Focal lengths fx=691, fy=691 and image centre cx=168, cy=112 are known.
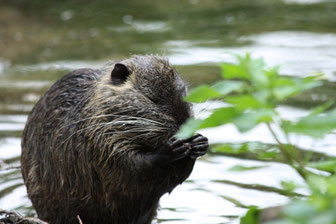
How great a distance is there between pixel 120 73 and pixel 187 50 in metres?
4.39

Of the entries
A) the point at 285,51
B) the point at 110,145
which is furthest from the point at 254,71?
the point at 285,51

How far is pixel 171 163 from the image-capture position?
3.45 m

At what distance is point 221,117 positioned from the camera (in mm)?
1782

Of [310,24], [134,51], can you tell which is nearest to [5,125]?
[134,51]

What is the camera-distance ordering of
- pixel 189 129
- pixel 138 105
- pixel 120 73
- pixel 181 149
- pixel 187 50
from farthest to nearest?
pixel 187 50
pixel 120 73
pixel 138 105
pixel 181 149
pixel 189 129

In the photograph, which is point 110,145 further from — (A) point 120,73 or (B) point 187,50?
(B) point 187,50

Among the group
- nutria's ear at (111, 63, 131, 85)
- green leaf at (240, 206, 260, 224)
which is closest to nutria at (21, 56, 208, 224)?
nutria's ear at (111, 63, 131, 85)

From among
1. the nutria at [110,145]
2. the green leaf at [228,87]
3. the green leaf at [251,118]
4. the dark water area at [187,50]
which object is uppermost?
the green leaf at [228,87]

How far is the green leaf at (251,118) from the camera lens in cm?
167

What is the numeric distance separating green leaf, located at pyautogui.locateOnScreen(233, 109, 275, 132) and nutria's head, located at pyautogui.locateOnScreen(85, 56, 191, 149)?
159 centimetres

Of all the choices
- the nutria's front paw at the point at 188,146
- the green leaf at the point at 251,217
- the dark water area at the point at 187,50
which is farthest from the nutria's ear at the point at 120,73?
the green leaf at the point at 251,217

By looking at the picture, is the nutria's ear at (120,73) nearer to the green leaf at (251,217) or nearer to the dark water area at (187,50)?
the dark water area at (187,50)

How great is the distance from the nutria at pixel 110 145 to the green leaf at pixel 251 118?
5.05 ft

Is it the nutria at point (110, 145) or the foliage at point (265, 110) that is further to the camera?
the nutria at point (110, 145)
